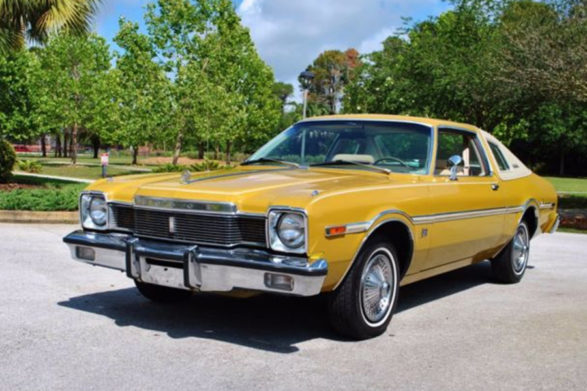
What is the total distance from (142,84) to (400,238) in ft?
83.2

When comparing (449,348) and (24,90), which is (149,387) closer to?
(449,348)

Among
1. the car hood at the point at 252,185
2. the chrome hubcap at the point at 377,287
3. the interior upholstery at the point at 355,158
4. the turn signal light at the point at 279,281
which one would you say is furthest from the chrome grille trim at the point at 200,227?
the interior upholstery at the point at 355,158

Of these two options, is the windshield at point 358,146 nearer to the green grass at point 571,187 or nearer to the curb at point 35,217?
the curb at point 35,217

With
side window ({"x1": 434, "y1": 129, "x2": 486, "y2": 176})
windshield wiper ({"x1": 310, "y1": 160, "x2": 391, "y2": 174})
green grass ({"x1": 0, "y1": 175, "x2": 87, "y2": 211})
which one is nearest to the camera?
windshield wiper ({"x1": 310, "y1": 160, "x2": 391, "y2": 174})

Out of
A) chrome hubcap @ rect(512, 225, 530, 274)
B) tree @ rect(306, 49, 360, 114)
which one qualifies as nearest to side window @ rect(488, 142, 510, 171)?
chrome hubcap @ rect(512, 225, 530, 274)

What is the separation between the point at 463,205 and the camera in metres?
6.21

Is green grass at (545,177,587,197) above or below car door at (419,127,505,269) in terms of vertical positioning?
below

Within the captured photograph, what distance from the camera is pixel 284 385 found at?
4.07 meters

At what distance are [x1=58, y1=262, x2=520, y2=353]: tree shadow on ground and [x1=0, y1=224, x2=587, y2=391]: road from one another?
0.02 metres

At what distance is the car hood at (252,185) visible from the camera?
4.67m

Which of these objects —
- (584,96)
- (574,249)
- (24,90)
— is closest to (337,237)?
(574,249)

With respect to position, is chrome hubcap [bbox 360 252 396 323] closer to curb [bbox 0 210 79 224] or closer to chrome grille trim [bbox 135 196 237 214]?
chrome grille trim [bbox 135 196 237 214]

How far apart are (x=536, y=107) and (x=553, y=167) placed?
122 ft

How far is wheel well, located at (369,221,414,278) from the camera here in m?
5.31
